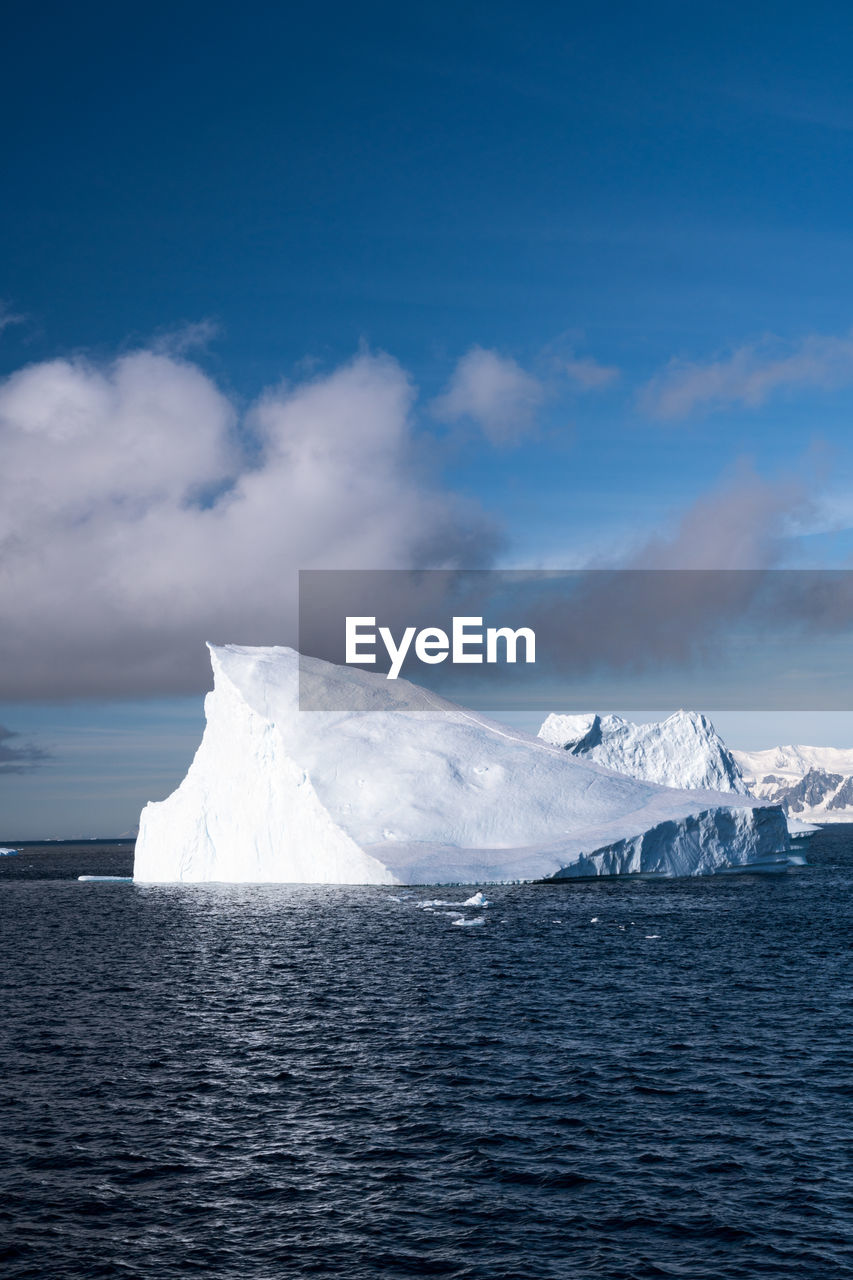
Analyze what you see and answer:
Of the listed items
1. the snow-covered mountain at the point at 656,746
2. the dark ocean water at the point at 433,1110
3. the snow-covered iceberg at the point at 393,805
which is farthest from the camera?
the snow-covered mountain at the point at 656,746

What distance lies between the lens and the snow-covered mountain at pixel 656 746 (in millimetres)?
104000

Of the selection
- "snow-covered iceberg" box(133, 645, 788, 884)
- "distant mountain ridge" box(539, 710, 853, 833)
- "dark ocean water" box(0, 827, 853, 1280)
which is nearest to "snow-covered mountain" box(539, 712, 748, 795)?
"distant mountain ridge" box(539, 710, 853, 833)

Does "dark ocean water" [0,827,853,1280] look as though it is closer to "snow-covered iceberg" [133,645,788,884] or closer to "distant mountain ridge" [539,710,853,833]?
"snow-covered iceberg" [133,645,788,884]

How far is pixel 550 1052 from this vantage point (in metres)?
23.6

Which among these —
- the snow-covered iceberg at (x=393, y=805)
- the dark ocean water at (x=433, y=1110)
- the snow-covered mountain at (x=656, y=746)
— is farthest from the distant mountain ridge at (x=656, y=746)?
the dark ocean water at (x=433, y=1110)

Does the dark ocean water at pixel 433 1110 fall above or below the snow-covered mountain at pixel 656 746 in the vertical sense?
below

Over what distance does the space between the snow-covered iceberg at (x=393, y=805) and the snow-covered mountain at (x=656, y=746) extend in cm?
3032

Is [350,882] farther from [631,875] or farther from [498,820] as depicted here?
[631,875]

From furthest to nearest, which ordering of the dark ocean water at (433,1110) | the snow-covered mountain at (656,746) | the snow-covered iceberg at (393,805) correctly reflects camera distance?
the snow-covered mountain at (656,746)
the snow-covered iceberg at (393,805)
the dark ocean water at (433,1110)

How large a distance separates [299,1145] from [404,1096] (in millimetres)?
3232

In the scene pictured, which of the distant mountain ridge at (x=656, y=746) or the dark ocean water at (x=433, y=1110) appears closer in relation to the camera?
the dark ocean water at (x=433, y=1110)

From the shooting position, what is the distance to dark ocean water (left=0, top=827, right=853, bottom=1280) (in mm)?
14070

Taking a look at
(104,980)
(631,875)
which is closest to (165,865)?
(631,875)

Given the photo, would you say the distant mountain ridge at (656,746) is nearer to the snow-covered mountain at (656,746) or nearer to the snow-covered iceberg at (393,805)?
the snow-covered mountain at (656,746)
